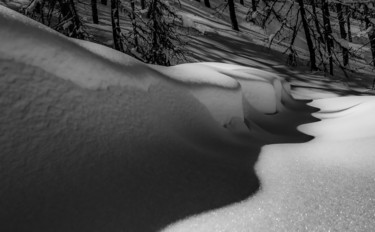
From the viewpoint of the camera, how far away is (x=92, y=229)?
129cm

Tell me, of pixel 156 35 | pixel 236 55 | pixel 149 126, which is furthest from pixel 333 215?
pixel 236 55

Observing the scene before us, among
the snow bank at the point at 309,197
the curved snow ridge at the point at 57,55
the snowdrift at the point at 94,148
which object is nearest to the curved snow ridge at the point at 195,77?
the snowdrift at the point at 94,148

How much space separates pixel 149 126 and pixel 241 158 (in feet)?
2.50

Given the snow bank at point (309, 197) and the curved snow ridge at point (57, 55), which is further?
the curved snow ridge at point (57, 55)

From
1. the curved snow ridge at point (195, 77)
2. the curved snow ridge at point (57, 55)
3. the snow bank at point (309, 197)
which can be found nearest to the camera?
the snow bank at point (309, 197)

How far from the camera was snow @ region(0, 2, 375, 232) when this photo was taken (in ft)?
4.42

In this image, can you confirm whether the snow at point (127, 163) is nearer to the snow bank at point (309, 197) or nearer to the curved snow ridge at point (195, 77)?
the snow bank at point (309, 197)

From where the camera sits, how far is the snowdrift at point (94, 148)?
1355mm

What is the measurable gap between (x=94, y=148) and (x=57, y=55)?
22.7 inches

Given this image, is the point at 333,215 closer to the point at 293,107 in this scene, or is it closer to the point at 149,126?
the point at 149,126

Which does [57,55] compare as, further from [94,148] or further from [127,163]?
[127,163]

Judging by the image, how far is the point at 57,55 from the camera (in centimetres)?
178

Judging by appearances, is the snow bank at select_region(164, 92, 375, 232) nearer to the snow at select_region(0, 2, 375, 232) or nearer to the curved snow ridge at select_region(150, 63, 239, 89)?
the snow at select_region(0, 2, 375, 232)

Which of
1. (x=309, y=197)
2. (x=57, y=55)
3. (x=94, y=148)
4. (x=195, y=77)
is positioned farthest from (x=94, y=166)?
(x=195, y=77)
